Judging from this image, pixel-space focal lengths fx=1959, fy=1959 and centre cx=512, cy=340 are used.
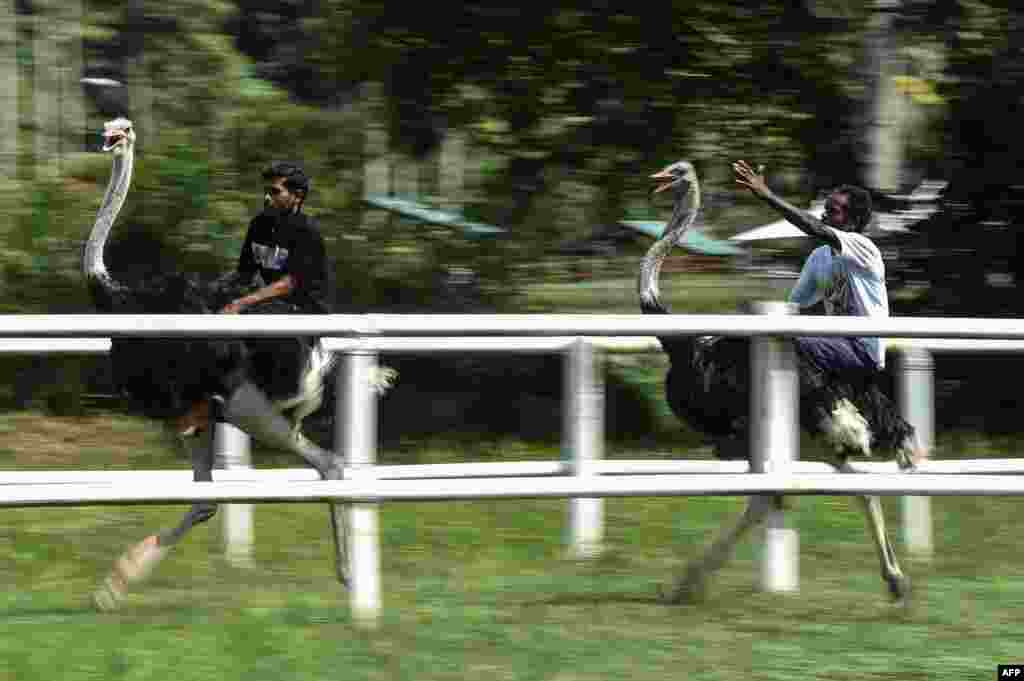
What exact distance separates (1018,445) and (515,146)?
3.70m

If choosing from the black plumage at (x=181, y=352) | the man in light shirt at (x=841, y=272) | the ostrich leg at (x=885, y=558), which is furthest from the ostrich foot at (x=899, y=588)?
the black plumage at (x=181, y=352)

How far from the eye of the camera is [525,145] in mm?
12625

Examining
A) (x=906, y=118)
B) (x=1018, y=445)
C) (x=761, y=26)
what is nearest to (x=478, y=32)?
(x=761, y=26)

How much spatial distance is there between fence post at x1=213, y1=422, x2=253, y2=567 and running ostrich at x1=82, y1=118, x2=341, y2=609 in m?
0.27

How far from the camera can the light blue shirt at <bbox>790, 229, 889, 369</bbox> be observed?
8.00 meters

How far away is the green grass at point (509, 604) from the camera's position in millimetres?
6555

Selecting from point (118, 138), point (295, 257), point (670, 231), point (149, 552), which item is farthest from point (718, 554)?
point (118, 138)

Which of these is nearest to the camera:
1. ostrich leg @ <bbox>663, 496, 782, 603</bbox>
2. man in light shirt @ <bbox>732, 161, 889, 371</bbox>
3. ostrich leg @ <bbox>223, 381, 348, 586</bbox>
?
ostrich leg @ <bbox>223, 381, 348, 586</bbox>

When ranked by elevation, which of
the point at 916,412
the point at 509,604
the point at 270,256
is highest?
the point at 270,256

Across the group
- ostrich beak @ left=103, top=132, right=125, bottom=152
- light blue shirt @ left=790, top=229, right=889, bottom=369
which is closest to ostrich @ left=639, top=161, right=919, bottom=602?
light blue shirt @ left=790, top=229, right=889, bottom=369

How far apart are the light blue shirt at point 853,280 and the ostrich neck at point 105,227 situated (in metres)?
2.93

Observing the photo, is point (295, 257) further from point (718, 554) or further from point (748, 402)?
point (718, 554)

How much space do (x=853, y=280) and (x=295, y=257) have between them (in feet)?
7.51

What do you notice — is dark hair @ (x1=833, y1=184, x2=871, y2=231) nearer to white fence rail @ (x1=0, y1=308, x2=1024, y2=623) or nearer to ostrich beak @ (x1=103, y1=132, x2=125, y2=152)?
white fence rail @ (x1=0, y1=308, x2=1024, y2=623)
